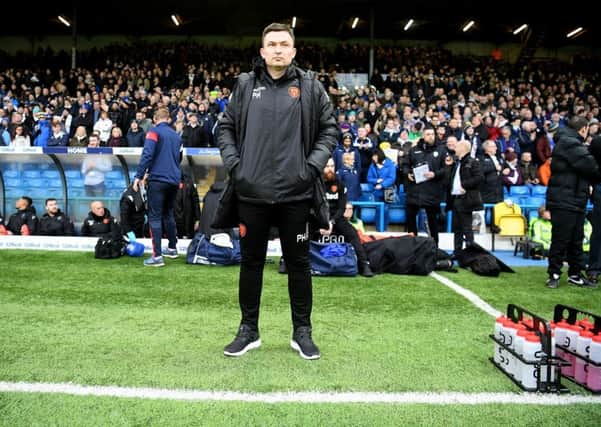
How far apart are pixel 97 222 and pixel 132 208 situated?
97 cm

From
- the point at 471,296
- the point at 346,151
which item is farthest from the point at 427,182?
the point at 471,296

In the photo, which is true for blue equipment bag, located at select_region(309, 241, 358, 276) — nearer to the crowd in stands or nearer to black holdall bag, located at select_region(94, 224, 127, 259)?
the crowd in stands

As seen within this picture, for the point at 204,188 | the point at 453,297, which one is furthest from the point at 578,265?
the point at 204,188

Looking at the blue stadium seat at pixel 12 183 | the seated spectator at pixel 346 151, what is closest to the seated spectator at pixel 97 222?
the blue stadium seat at pixel 12 183

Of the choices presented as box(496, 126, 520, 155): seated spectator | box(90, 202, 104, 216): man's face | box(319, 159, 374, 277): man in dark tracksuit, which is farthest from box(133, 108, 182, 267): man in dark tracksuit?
box(496, 126, 520, 155): seated spectator

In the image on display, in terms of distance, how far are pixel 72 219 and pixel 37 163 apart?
1208mm

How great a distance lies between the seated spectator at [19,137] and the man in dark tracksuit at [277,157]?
10.7 meters

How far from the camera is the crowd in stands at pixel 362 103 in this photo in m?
10.8

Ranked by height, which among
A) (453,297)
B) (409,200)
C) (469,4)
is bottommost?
(453,297)

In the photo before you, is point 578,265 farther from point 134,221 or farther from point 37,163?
point 37,163

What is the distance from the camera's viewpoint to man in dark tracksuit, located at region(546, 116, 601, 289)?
18.7ft

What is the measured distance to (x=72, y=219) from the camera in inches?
373

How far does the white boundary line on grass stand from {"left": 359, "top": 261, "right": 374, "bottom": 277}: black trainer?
363 centimetres

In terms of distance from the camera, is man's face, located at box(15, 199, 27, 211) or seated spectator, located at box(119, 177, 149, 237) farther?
man's face, located at box(15, 199, 27, 211)
